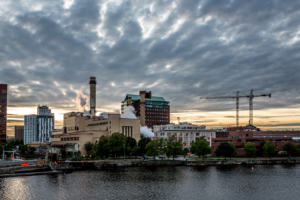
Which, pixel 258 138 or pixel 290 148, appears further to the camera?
pixel 258 138

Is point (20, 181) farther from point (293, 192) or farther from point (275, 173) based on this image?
point (275, 173)

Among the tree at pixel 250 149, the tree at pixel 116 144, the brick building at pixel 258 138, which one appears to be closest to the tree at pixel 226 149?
the tree at pixel 250 149

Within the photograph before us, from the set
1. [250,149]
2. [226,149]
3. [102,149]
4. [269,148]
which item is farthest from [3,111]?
[269,148]

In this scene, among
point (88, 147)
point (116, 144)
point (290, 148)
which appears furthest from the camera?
point (88, 147)

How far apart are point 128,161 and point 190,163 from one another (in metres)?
25.9

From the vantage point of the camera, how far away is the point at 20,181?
81625 mm

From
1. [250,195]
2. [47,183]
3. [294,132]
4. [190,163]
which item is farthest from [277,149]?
[47,183]

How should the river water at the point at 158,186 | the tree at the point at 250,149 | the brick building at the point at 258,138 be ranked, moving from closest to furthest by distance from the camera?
the river water at the point at 158,186 → the tree at the point at 250,149 → the brick building at the point at 258,138

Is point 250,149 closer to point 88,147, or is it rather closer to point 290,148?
point 290,148

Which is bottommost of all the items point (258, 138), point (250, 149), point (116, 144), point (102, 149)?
point (102, 149)

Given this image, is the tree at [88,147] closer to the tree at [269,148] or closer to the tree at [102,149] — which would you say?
the tree at [102,149]

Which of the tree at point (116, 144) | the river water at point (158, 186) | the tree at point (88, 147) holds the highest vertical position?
the tree at point (116, 144)

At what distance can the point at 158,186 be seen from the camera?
243 feet

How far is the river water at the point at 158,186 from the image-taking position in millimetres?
63875
